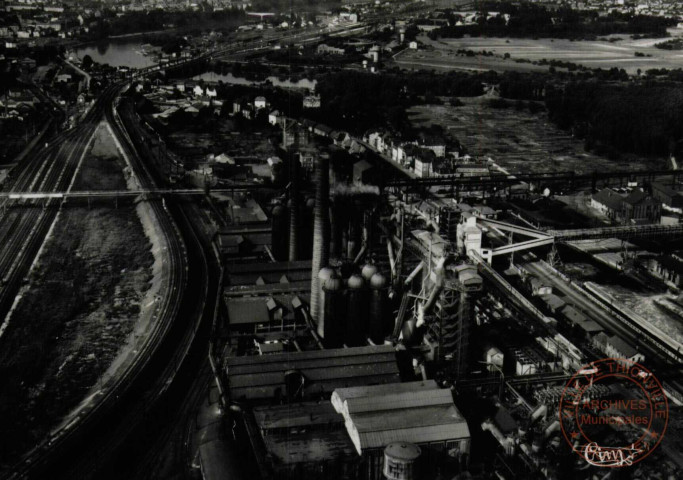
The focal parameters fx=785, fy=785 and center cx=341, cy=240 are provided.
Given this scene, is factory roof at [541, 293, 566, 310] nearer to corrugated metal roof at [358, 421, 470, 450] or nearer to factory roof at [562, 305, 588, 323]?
factory roof at [562, 305, 588, 323]

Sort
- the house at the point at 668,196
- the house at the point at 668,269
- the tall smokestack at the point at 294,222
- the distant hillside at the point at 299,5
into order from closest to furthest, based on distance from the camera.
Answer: the tall smokestack at the point at 294,222
the house at the point at 668,269
the house at the point at 668,196
the distant hillside at the point at 299,5

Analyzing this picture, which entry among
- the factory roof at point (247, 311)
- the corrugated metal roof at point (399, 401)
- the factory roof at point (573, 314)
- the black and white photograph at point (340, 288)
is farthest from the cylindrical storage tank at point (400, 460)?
the factory roof at point (573, 314)

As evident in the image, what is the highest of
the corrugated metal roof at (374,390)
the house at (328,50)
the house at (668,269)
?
the house at (328,50)

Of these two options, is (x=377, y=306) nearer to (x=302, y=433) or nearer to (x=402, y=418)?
(x=402, y=418)

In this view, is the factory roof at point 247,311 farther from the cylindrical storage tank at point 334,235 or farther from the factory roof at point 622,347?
the factory roof at point 622,347

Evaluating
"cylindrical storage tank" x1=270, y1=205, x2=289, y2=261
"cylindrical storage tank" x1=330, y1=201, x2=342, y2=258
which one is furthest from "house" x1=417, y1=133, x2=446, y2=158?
"cylindrical storage tank" x1=330, y1=201, x2=342, y2=258

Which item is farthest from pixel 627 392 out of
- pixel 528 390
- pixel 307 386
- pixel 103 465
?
pixel 103 465

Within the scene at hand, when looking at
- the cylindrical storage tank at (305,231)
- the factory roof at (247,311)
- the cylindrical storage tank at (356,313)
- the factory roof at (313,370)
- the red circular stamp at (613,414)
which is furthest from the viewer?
the cylindrical storage tank at (305,231)

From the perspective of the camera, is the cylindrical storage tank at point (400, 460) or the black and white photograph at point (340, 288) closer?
the cylindrical storage tank at point (400, 460)
